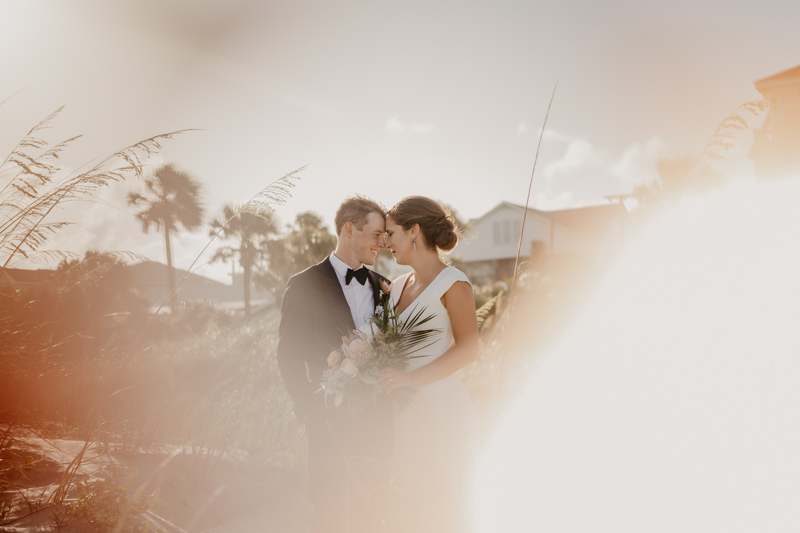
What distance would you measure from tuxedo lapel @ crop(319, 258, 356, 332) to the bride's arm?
1.83ft

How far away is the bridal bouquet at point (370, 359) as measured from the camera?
113 inches

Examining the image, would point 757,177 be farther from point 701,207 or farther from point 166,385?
point 166,385

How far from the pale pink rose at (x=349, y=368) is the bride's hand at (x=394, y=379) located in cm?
17

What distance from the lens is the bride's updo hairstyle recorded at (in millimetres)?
3359

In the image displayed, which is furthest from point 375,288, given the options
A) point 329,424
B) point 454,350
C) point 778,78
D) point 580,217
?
point 580,217

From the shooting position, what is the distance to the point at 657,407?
3344mm

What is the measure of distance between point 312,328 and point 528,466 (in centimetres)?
198

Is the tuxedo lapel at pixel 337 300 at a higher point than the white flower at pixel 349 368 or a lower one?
higher

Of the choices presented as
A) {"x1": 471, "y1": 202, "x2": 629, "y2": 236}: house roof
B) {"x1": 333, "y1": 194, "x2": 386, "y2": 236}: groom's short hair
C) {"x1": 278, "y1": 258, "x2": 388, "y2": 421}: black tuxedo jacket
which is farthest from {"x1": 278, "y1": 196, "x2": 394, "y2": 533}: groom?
{"x1": 471, "y1": 202, "x2": 629, "y2": 236}: house roof

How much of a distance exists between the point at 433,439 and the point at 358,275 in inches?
48.5

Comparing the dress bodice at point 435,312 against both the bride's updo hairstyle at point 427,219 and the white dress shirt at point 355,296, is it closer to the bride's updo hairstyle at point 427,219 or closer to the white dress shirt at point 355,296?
the bride's updo hairstyle at point 427,219

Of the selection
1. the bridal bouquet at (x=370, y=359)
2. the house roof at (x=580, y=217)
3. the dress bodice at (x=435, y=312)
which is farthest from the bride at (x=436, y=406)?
the house roof at (x=580, y=217)

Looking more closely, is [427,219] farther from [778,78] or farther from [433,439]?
[778,78]

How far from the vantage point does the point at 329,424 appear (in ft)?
10.4
